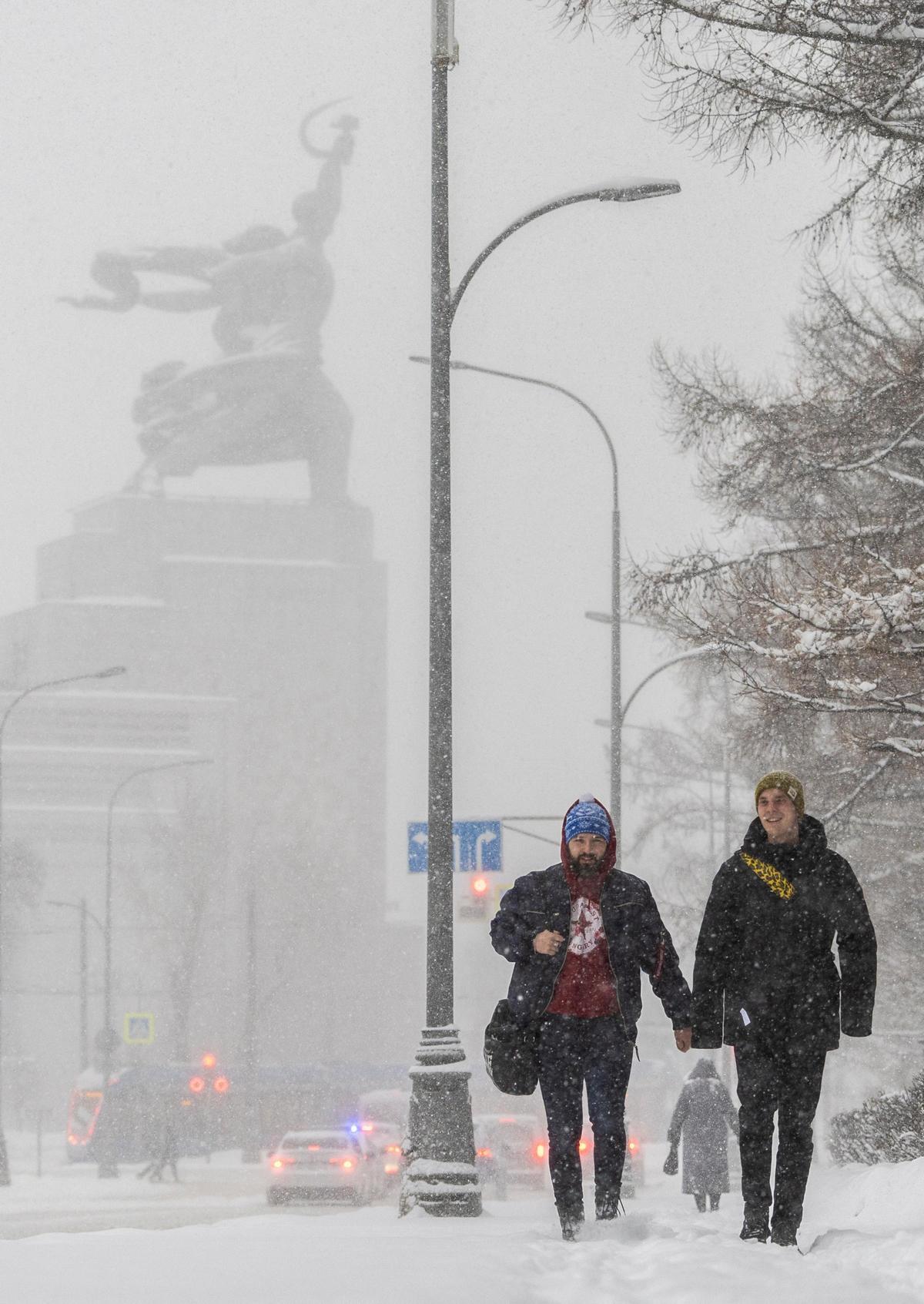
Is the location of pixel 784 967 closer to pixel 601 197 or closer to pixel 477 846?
pixel 601 197

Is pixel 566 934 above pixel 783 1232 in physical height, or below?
above

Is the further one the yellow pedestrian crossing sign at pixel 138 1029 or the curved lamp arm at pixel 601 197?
the yellow pedestrian crossing sign at pixel 138 1029

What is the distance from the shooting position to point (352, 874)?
105 meters

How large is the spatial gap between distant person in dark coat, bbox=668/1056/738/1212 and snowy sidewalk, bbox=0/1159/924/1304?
8.30m

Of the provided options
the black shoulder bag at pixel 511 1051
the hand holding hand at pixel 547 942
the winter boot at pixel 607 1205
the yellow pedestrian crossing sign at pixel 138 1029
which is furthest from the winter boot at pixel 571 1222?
the yellow pedestrian crossing sign at pixel 138 1029

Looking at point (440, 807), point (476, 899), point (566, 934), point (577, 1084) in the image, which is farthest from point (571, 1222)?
point (476, 899)

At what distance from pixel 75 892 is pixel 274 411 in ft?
98.7

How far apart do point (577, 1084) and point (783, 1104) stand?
820 millimetres

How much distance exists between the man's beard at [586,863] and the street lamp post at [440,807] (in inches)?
196

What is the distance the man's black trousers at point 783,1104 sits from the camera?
779 cm

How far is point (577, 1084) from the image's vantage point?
8.11 meters

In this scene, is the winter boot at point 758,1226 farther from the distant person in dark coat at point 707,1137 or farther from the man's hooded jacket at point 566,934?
A: the distant person in dark coat at point 707,1137

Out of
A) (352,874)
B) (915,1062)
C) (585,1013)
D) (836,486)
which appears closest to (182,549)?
(352,874)

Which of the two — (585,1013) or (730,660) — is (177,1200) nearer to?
(730,660)
